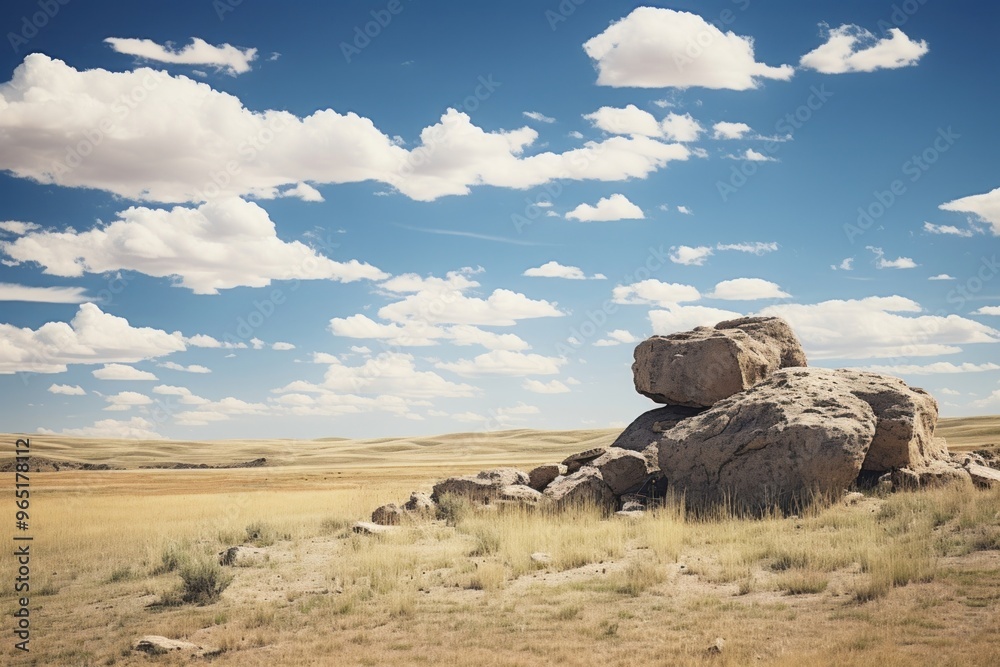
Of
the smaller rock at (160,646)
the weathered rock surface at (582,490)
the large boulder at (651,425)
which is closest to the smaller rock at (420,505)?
the weathered rock surface at (582,490)

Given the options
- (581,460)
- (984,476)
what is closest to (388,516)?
(581,460)

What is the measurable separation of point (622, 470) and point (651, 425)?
14.5ft

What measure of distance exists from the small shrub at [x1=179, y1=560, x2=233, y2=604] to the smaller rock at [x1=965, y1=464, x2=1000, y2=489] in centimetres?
1755

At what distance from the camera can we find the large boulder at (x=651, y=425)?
83.4 feet

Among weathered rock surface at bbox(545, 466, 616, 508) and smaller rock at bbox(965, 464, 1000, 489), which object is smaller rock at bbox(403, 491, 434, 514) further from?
smaller rock at bbox(965, 464, 1000, 489)

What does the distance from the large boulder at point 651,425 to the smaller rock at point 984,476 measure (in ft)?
25.8

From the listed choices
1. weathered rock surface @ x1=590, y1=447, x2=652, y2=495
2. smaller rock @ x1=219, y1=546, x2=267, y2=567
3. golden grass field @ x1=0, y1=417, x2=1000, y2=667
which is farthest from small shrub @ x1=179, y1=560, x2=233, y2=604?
weathered rock surface @ x1=590, y1=447, x2=652, y2=495

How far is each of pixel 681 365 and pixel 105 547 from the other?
56.7 ft

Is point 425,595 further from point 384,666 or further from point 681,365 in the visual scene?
point 681,365

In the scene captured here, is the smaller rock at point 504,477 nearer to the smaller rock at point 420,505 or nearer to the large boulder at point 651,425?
the smaller rock at point 420,505

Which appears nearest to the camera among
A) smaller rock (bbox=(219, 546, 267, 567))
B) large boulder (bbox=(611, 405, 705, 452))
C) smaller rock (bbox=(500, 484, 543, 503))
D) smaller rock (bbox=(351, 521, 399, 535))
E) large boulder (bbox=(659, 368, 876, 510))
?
smaller rock (bbox=(219, 546, 267, 567))

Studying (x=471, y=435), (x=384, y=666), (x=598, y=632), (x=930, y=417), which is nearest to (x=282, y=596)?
(x=384, y=666)

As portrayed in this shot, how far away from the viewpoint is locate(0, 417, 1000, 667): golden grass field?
9.46 m

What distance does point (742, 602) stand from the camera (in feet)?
37.0
